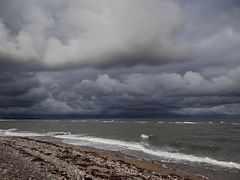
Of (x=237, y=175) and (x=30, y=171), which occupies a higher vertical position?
(x=30, y=171)

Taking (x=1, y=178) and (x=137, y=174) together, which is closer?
(x=1, y=178)

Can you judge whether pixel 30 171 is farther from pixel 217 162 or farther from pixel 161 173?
pixel 217 162

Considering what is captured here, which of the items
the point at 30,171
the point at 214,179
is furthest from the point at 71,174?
the point at 214,179

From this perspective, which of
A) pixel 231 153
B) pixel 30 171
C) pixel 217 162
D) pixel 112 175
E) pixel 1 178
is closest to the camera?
pixel 1 178

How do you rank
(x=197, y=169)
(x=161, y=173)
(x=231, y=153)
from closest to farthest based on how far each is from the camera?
(x=161, y=173) < (x=197, y=169) < (x=231, y=153)

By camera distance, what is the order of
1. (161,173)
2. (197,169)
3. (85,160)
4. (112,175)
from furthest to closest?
(85,160) → (197,169) → (161,173) → (112,175)

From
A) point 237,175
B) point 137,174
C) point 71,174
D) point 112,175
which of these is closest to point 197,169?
point 237,175

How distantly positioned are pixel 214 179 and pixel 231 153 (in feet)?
54.8

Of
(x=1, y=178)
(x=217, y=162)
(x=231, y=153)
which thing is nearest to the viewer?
(x=1, y=178)

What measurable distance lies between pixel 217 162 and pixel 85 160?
1325 centimetres

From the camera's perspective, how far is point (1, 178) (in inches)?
634

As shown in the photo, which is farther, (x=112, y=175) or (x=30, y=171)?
(x=112, y=175)

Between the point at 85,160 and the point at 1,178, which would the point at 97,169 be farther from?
the point at 1,178

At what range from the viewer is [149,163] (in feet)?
98.1
